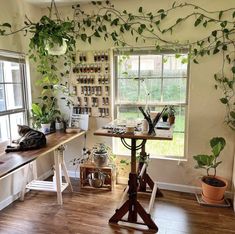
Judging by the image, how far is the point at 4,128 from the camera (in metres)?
2.74

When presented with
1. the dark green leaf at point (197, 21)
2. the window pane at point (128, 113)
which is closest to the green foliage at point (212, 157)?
the window pane at point (128, 113)

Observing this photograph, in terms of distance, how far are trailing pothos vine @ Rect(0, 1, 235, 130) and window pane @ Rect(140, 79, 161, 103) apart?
0.44 metres

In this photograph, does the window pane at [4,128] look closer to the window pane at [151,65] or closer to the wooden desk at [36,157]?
the wooden desk at [36,157]

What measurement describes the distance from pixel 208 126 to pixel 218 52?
2.94 ft

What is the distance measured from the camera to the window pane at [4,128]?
8.83ft

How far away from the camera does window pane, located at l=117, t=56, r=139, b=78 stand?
119 inches

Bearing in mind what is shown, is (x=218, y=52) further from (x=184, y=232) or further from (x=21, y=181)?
(x=21, y=181)

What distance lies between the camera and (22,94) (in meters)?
2.97

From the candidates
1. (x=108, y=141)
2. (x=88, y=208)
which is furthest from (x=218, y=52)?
(x=88, y=208)

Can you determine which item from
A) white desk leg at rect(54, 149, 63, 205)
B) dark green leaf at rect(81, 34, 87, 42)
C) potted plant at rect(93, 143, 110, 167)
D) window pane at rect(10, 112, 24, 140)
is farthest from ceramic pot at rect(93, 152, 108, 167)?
dark green leaf at rect(81, 34, 87, 42)

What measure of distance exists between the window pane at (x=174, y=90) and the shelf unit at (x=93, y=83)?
76 centimetres

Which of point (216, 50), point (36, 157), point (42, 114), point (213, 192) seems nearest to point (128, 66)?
point (216, 50)

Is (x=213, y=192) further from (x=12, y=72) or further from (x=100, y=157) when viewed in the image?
(x=12, y=72)

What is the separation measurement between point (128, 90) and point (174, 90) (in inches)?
24.4
